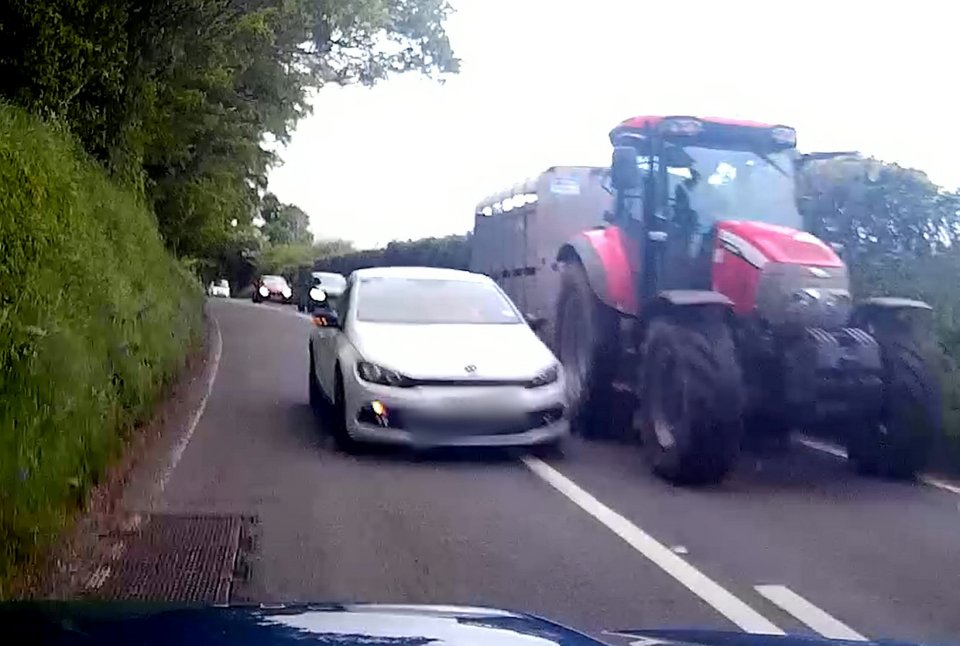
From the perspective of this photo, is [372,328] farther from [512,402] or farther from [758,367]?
[758,367]

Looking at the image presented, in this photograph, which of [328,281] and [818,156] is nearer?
[818,156]

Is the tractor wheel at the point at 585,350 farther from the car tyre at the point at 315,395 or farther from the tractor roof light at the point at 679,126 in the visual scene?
the car tyre at the point at 315,395

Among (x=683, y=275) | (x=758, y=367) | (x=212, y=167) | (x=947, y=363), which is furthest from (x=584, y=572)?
(x=212, y=167)

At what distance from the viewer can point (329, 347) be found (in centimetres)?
1250

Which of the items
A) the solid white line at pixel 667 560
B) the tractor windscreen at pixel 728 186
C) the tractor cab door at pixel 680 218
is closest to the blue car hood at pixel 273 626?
the solid white line at pixel 667 560

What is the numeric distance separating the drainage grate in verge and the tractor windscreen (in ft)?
15.5

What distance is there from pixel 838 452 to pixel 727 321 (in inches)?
92.0

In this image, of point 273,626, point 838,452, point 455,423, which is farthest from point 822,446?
point 273,626

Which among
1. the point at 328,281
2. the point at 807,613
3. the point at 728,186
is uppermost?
the point at 728,186

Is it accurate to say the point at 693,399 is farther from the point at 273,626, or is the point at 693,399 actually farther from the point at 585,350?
the point at 273,626

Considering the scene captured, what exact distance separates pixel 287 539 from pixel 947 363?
611 cm

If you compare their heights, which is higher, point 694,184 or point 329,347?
point 694,184

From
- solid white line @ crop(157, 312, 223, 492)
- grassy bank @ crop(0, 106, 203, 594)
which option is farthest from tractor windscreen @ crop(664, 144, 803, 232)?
grassy bank @ crop(0, 106, 203, 594)

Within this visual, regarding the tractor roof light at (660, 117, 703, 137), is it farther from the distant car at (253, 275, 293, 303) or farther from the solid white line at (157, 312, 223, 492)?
the distant car at (253, 275, 293, 303)
